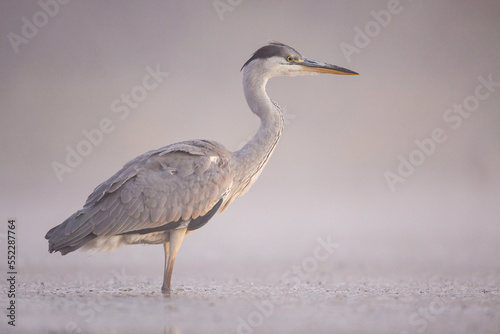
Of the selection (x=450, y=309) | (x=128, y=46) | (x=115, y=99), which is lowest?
(x=450, y=309)

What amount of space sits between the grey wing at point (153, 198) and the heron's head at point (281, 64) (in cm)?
144

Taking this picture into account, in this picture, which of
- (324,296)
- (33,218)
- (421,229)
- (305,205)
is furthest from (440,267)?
(33,218)

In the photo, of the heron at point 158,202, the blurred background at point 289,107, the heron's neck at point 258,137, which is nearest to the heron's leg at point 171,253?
the heron at point 158,202

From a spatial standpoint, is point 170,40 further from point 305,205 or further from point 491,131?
point 491,131

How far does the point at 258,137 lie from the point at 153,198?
5.00 ft

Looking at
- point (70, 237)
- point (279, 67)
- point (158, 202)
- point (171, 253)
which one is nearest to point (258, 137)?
point (279, 67)

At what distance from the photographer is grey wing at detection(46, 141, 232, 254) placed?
24.7 ft

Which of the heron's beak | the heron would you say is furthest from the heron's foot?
the heron's beak

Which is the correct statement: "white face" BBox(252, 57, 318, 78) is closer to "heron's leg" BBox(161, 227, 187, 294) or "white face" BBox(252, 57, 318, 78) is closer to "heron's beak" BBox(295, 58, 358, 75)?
"heron's beak" BBox(295, 58, 358, 75)

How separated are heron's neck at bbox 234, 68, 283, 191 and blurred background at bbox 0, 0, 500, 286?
6037 mm

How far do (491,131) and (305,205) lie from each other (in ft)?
18.9

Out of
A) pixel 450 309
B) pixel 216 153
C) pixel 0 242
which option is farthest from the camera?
pixel 0 242

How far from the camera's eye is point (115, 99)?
17891 millimetres

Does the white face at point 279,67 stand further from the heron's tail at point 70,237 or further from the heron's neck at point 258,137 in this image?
the heron's tail at point 70,237
